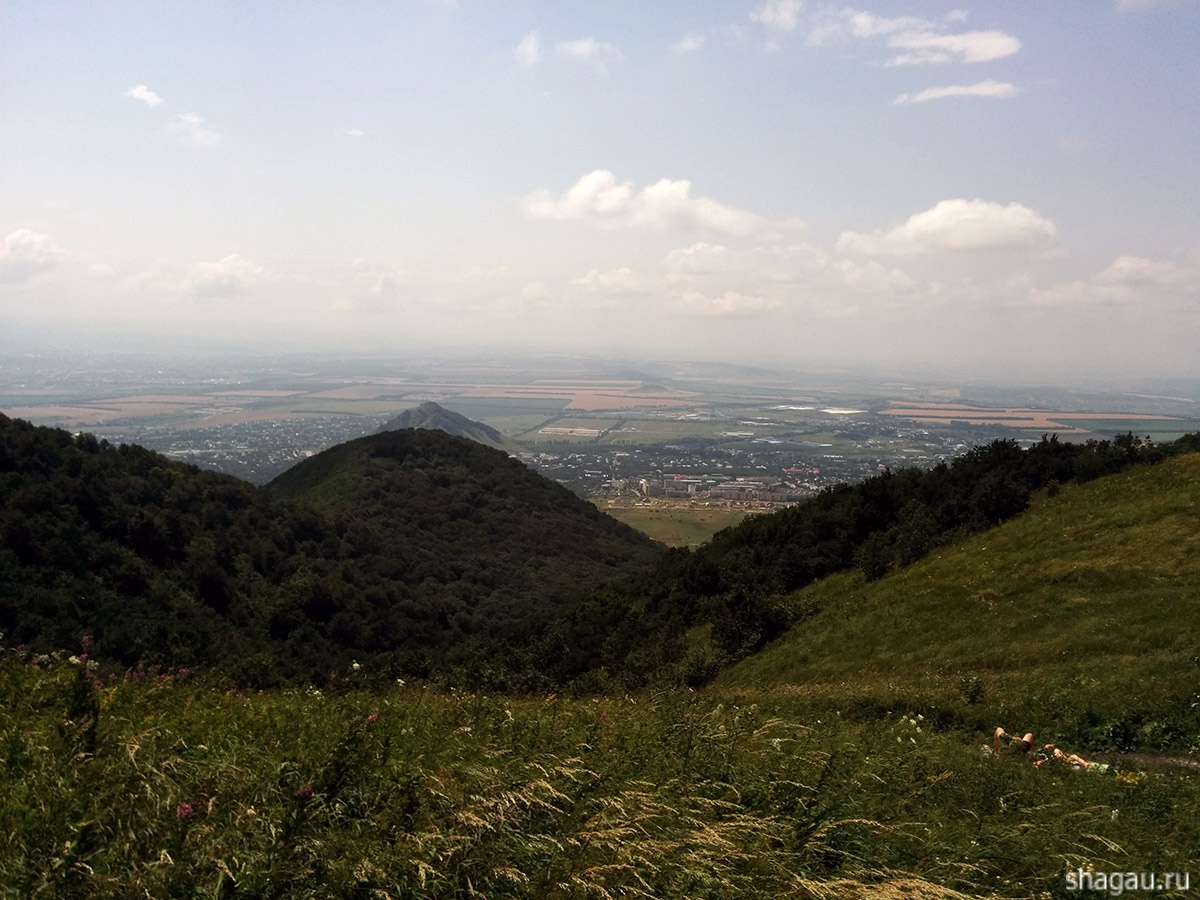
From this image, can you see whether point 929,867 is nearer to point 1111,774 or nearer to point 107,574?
point 1111,774

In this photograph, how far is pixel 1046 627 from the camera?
607 inches

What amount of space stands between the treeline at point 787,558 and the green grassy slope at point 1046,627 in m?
1.09

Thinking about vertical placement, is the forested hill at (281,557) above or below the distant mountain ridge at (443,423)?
below

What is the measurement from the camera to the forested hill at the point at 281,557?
92.5 ft

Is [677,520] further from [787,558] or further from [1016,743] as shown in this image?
[1016,743]

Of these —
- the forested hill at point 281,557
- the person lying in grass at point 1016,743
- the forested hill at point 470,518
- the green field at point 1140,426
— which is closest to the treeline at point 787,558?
the forested hill at point 281,557

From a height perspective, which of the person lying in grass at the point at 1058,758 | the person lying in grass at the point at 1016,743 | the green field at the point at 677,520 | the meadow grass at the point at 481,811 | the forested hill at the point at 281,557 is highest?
the meadow grass at the point at 481,811

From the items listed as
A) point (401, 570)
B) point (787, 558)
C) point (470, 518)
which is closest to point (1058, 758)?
point (787, 558)

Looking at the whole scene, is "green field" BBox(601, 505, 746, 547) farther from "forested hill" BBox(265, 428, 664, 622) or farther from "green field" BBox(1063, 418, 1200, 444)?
"green field" BBox(1063, 418, 1200, 444)

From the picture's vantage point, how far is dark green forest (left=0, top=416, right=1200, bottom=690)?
2330 cm

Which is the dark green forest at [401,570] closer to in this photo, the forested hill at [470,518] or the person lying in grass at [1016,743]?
the forested hill at [470,518]

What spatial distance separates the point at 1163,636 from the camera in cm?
1330

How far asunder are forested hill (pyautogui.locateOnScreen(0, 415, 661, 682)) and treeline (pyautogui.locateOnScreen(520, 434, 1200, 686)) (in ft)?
18.7

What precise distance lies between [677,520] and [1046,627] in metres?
78.3
